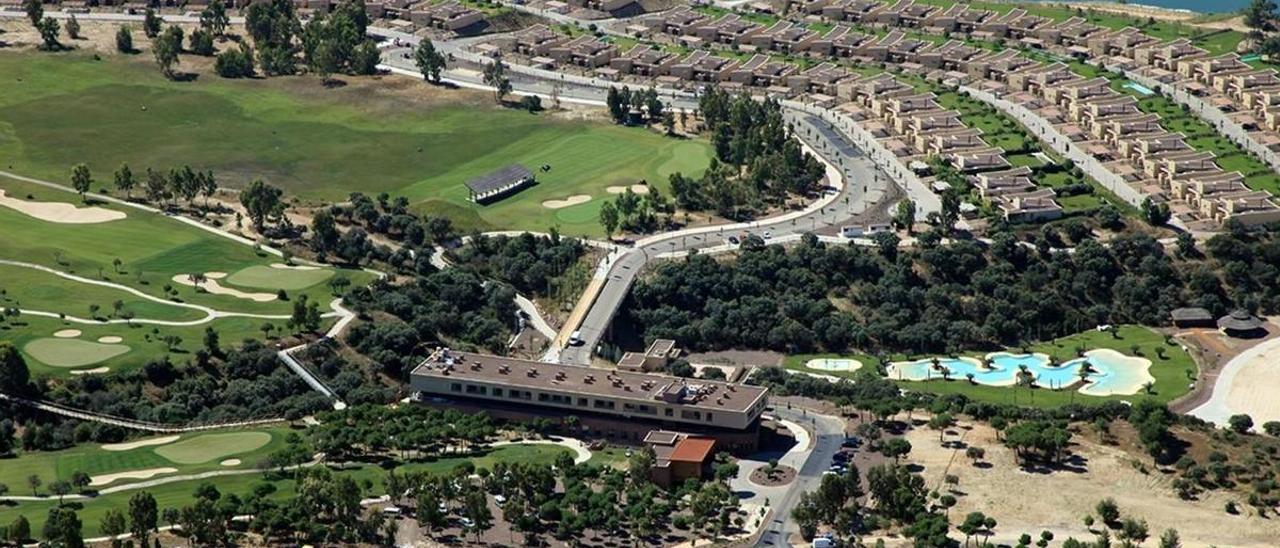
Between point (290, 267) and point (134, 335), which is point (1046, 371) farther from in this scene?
point (134, 335)

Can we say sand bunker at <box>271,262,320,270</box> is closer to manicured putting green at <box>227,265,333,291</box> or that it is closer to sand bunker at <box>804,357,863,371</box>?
manicured putting green at <box>227,265,333,291</box>

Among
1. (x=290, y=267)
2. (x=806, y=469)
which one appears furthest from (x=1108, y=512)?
(x=290, y=267)

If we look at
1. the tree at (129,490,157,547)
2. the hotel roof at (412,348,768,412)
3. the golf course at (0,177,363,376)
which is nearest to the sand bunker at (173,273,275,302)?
the golf course at (0,177,363,376)

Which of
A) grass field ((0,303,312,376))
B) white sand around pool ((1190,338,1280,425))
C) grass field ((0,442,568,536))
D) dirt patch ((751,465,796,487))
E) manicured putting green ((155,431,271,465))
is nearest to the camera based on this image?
grass field ((0,442,568,536))

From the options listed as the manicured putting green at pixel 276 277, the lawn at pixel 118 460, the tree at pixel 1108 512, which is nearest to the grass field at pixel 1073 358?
the tree at pixel 1108 512

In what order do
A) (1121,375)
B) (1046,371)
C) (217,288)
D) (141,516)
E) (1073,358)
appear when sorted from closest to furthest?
(141,516) < (1121,375) < (1046,371) < (1073,358) < (217,288)

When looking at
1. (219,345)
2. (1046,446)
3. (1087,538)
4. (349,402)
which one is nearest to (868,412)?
(1046,446)

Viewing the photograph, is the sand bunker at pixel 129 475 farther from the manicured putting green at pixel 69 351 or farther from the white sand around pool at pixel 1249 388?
the white sand around pool at pixel 1249 388
